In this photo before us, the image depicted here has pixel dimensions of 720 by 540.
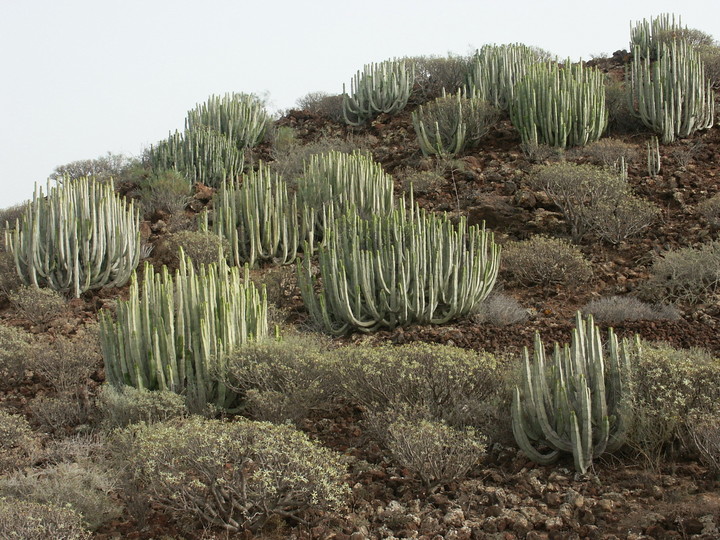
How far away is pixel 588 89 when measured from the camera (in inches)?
610

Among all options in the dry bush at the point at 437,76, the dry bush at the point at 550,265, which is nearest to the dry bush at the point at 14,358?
the dry bush at the point at 550,265

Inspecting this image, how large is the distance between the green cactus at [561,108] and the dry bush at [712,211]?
3.29 metres

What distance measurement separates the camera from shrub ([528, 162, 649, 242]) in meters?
12.8

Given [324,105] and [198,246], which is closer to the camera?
[198,246]

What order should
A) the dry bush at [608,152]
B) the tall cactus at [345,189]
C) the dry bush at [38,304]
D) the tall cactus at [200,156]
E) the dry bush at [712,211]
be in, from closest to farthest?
the dry bush at [38,304] < the dry bush at [712,211] < the tall cactus at [345,189] < the dry bush at [608,152] < the tall cactus at [200,156]

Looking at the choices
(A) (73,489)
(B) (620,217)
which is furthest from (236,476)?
(B) (620,217)

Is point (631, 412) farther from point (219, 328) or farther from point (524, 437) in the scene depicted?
point (219, 328)

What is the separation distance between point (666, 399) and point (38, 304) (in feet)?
26.5

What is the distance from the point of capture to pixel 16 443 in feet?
23.7

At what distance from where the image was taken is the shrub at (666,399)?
5.80m

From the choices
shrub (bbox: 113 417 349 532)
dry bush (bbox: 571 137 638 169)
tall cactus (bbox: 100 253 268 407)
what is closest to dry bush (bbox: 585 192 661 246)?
dry bush (bbox: 571 137 638 169)

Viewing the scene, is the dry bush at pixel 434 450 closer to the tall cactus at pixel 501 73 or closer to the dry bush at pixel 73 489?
the dry bush at pixel 73 489

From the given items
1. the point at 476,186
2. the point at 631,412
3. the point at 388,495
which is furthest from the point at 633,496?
the point at 476,186

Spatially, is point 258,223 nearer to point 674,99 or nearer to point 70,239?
point 70,239
